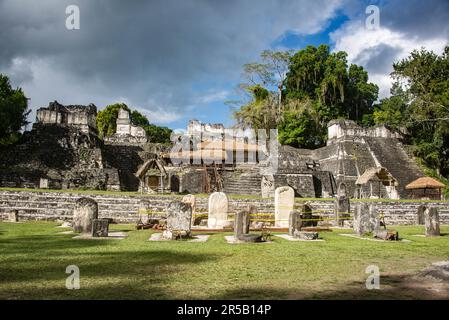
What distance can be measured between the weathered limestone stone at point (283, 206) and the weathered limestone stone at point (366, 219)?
2.98 metres

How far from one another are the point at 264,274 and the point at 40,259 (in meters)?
4.02

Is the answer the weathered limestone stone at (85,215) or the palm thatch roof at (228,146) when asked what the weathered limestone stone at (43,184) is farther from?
the palm thatch roof at (228,146)

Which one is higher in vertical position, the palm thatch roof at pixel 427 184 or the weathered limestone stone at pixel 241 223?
the palm thatch roof at pixel 427 184

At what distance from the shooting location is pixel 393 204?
1869cm

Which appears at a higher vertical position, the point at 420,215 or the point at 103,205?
the point at 103,205

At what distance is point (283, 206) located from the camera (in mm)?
14148

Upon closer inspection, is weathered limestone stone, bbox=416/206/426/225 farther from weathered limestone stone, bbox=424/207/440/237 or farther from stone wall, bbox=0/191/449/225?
weathered limestone stone, bbox=424/207/440/237

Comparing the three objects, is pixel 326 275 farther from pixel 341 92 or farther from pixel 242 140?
pixel 341 92

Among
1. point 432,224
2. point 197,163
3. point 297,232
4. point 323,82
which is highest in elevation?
point 323,82

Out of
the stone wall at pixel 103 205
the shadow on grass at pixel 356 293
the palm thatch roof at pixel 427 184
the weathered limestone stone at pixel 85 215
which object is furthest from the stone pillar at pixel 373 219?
the palm thatch roof at pixel 427 184

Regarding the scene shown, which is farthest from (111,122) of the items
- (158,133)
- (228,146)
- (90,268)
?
(90,268)

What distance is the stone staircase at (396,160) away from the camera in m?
29.2

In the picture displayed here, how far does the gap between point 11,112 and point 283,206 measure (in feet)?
89.5

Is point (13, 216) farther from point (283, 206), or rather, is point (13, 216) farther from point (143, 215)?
point (283, 206)
